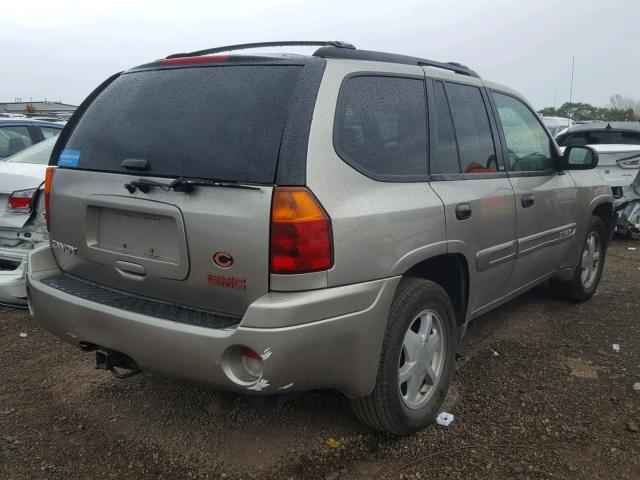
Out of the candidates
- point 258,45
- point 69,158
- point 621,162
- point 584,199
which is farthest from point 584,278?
point 69,158

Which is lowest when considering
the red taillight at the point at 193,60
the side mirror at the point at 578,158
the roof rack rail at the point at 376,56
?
the side mirror at the point at 578,158

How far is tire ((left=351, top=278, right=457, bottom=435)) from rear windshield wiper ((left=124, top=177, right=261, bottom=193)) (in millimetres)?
932

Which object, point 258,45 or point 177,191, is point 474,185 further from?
point 177,191

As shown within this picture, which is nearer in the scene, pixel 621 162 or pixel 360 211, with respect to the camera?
pixel 360 211

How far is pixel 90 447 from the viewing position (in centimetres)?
286

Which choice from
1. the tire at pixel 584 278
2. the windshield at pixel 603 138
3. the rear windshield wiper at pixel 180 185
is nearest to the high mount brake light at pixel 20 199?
the rear windshield wiper at pixel 180 185

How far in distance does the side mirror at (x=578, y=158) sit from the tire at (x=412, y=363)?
188 cm

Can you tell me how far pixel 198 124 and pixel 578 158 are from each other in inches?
120

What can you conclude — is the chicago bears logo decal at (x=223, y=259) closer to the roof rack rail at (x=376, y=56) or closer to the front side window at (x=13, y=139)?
the roof rack rail at (x=376, y=56)

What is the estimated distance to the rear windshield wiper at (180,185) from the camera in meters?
2.32

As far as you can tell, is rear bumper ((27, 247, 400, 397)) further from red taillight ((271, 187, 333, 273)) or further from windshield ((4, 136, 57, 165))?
windshield ((4, 136, 57, 165))

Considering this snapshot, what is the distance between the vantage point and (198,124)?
2.50 metres

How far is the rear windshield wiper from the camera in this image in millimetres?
2322

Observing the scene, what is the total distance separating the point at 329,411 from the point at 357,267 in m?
1.15
